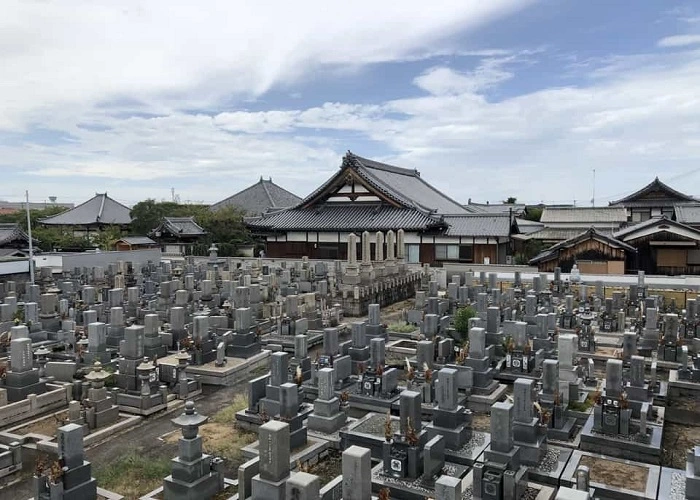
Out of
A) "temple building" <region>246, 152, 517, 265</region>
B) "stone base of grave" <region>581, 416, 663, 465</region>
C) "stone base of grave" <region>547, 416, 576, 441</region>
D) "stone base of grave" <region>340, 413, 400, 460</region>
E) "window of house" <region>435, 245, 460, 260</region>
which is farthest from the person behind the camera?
"window of house" <region>435, 245, 460, 260</region>

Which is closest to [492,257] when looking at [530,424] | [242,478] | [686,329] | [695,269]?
[695,269]

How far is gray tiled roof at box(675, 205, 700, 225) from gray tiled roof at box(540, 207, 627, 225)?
559 cm

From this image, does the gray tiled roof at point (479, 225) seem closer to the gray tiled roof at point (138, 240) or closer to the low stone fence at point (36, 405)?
the gray tiled roof at point (138, 240)

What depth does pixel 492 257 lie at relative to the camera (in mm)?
34188

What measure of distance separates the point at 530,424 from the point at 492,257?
26.0 meters

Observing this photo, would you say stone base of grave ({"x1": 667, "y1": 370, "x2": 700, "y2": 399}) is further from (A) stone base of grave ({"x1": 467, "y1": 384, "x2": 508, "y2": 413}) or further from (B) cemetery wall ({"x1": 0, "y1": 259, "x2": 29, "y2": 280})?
(B) cemetery wall ({"x1": 0, "y1": 259, "x2": 29, "y2": 280})

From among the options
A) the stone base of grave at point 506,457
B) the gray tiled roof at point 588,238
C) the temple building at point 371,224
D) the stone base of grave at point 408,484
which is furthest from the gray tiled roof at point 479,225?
the stone base of grave at point 506,457

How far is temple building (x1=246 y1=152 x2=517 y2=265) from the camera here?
33.9 meters

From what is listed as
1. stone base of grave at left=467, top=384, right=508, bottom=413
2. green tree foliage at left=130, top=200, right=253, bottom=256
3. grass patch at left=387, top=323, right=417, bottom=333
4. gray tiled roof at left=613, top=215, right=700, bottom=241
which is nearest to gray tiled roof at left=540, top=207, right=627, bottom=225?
gray tiled roof at left=613, top=215, right=700, bottom=241

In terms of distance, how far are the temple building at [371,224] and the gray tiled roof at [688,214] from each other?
36.7 feet

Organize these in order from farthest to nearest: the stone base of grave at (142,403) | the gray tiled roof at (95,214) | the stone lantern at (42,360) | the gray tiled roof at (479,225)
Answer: the gray tiled roof at (95,214)
the gray tiled roof at (479,225)
the stone lantern at (42,360)
the stone base of grave at (142,403)

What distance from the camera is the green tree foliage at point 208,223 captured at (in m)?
43.5

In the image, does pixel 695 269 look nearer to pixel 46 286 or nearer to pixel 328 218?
pixel 328 218

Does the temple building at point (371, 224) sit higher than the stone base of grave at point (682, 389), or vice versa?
the temple building at point (371, 224)
